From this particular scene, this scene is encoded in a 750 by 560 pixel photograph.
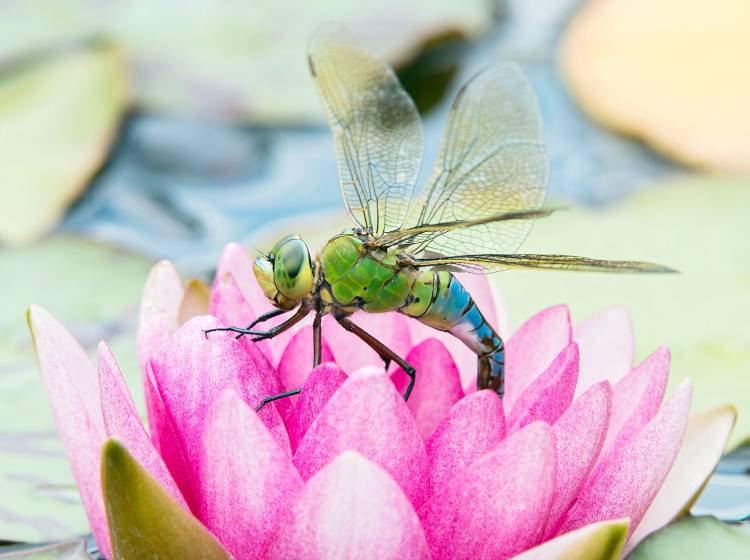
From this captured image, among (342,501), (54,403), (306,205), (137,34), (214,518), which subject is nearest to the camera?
(342,501)

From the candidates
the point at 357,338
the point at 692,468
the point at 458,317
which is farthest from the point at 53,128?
the point at 692,468

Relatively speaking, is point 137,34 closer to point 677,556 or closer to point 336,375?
point 336,375

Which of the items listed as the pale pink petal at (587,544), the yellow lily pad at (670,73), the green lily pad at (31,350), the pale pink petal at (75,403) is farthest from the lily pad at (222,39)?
the pale pink petal at (587,544)

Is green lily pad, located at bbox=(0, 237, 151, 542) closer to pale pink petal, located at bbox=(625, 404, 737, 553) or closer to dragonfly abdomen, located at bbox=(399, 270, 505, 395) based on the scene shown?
dragonfly abdomen, located at bbox=(399, 270, 505, 395)

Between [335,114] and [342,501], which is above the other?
[335,114]

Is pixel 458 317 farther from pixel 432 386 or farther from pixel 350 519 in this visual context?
pixel 350 519

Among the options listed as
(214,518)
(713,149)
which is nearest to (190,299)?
(214,518)

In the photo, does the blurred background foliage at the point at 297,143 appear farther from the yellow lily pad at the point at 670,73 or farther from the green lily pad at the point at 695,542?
the green lily pad at the point at 695,542
